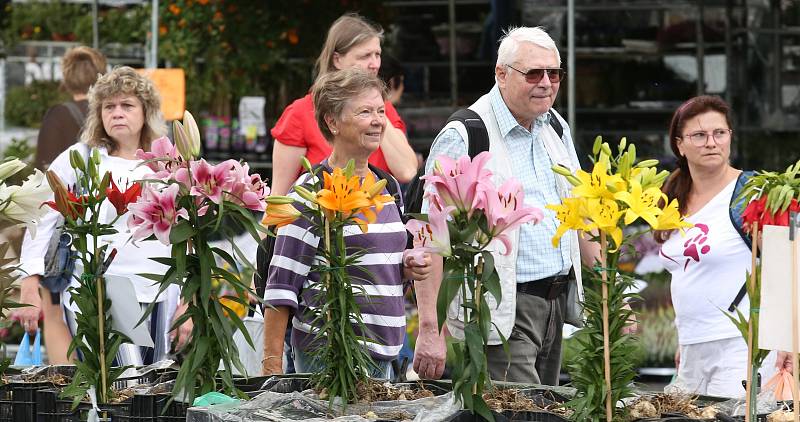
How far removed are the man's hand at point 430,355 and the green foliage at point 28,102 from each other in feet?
16.4

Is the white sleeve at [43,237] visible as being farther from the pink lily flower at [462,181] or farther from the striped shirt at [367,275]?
the pink lily flower at [462,181]

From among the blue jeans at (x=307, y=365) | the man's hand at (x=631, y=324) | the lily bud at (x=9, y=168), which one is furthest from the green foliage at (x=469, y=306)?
the lily bud at (x=9, y=168)

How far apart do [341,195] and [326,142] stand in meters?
1.31

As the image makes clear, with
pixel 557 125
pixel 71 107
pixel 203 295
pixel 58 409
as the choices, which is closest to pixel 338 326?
pixel 203 295

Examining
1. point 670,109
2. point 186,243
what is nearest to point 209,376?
point 186,243

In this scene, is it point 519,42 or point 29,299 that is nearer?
point 519,42

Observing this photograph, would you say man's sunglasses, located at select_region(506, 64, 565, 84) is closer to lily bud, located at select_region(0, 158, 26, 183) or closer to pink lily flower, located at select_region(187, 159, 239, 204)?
pink lily flower, located at select_region(187, 159, 239, 204)

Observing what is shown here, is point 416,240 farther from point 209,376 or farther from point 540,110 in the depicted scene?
point 540,110

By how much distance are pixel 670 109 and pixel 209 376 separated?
4.86 meters

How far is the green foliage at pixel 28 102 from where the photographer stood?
7.52 meters

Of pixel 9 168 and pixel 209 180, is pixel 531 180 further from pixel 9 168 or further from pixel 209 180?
pixel 9 168

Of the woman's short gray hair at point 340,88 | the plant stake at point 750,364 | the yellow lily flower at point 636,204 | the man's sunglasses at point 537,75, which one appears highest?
the man's sunglasses at point 537,75

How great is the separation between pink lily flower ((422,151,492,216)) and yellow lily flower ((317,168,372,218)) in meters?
0.17

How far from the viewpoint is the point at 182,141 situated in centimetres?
252
